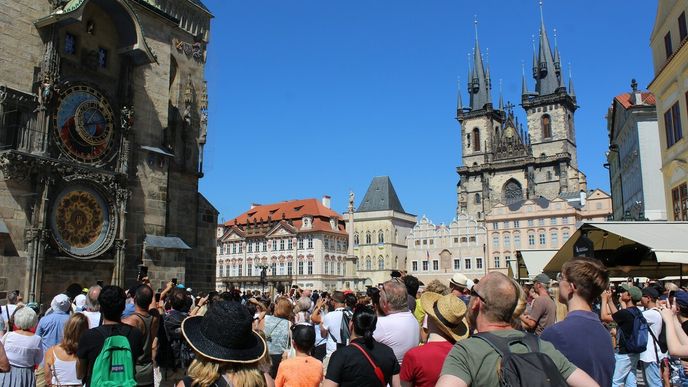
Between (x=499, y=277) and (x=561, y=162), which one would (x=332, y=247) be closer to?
(x=561, y=162)

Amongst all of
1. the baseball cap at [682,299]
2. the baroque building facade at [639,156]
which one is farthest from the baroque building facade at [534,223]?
the baseball cap at [682,299]

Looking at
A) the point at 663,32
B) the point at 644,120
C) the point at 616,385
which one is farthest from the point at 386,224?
the point at 616,385

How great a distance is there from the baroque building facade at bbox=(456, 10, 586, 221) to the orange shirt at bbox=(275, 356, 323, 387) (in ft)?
266

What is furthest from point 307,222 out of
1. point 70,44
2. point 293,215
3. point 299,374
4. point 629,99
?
point 299,374

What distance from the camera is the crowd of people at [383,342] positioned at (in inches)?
109

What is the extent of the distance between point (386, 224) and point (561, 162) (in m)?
27.5

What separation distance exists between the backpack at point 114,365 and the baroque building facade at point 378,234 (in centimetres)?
7308

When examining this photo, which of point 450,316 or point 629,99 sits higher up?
point 629,99

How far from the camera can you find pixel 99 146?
17.0m

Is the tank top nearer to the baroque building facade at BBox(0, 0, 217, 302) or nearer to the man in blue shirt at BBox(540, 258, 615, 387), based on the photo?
the man in blue shirt at BBox(540, 258, 615, 387)

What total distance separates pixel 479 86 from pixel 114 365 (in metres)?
100

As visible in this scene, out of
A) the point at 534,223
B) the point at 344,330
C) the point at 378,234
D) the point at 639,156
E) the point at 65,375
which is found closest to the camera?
the point at 65,375

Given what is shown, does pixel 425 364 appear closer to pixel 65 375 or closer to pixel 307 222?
pixel 65 375

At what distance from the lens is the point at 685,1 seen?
19.2 m
